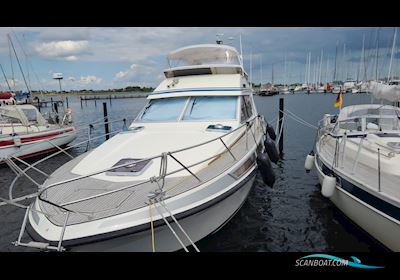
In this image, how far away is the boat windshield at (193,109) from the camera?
6.81 meters

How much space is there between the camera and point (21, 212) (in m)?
7.44

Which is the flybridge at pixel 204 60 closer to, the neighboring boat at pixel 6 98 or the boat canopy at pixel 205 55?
the boat canopy at pixel 205 55

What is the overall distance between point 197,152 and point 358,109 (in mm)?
5483

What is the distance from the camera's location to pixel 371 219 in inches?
182

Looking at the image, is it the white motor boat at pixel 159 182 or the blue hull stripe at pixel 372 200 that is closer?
the white motor boat at pixel 159 182

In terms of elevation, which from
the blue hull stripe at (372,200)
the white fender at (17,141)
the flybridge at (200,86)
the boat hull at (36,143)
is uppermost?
the flybridge at (200,86)

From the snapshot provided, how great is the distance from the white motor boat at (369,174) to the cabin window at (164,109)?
359 cm

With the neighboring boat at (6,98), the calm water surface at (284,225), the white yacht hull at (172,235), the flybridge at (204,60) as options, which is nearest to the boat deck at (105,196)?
the white yacht hull at (172,235)

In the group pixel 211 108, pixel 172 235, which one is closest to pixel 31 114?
pixel 211 108

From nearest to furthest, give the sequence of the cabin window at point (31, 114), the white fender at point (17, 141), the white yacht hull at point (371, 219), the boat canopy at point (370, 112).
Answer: the white yacht hull at point (371, 219) < the boat canopy at point (370, 112) < the white fender at point (17, 141) < the cabin window at point (31, 114)

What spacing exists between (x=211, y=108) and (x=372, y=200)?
151 inches

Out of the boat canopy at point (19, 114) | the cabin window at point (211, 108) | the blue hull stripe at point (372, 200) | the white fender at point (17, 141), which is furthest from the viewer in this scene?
the boat canopy at point (19, 114)
